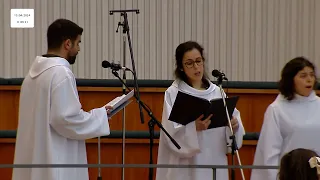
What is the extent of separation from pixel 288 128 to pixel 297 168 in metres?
1.69

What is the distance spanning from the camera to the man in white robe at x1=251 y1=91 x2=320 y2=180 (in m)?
4.26

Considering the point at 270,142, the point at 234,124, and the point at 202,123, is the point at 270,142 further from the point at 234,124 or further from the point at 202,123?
the point at 202,123

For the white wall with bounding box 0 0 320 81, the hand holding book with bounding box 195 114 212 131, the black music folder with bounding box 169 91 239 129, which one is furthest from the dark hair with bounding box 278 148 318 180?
the white wall with bounding box 0 0 320 81

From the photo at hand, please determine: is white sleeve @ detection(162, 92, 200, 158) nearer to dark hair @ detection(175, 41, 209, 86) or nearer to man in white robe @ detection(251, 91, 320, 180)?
dark hair @ detection(175, 41, 209, 86)

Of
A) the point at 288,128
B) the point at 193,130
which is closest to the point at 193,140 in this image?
the point at 193,130

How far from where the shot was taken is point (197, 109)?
4.09 meters

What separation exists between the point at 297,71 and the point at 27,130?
1745mm

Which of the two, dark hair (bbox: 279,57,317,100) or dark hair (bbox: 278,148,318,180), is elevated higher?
dark hair (bbox: 279,57,317,100)

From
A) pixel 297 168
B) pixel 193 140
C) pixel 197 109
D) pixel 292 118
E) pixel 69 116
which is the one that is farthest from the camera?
pixel 292 118

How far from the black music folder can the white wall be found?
3.31 m
